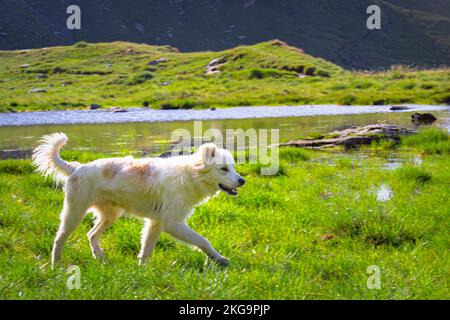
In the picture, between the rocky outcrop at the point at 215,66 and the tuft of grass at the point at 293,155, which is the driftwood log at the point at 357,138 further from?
the rocky outcrop at the point at 215,66

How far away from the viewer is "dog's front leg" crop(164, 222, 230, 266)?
23.1 feet

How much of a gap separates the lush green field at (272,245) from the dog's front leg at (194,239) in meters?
0.21

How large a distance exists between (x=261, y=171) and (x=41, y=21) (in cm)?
19691

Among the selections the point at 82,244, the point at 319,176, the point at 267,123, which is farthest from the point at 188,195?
the point at 267,123

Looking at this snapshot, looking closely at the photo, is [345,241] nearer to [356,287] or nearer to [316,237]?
[316,237]

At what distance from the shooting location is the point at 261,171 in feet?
49.1

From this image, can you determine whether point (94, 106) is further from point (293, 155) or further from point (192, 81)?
point (293, 155)

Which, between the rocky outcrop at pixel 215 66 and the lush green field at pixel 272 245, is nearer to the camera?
the lush green field at pixel 272 245

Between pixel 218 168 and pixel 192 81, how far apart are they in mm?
68048

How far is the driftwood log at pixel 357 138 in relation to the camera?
69.7ft

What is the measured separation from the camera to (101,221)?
26.7ft

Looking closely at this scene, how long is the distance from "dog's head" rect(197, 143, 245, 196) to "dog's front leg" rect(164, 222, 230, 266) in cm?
81

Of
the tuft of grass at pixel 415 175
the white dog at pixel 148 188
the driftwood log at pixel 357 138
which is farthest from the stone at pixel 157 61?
the white dog at pixel 148 188

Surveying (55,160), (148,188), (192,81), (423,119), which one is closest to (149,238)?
(148,188)
